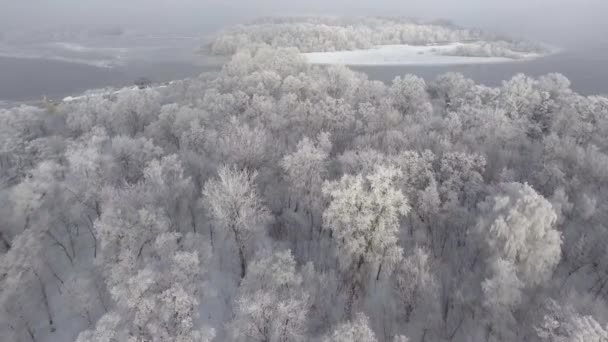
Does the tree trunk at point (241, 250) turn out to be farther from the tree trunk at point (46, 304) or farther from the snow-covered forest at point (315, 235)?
the tree trunk at point (46, 304)

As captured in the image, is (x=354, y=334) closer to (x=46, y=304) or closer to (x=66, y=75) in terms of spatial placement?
(x=46, y=304)

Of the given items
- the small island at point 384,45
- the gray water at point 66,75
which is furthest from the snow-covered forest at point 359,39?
the gray water at point 66,75

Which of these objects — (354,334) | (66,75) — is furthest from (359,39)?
(354,334)

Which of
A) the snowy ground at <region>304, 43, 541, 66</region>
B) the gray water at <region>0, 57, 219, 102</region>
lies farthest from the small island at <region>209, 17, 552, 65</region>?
the gray water at <region>0, 57, 219, 102</region>

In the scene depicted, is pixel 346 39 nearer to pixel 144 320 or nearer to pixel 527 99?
pixel 527 99

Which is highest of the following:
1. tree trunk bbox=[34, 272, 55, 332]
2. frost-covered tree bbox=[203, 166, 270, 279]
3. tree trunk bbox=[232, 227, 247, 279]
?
frost-covered tree bbox=[203, 166, 270, 279]

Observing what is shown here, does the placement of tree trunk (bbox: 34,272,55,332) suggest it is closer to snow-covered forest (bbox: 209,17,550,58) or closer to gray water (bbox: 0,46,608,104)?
gray water (bbox: 0,46,608,104)

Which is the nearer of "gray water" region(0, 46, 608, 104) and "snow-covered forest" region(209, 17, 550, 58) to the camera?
"gray water" region(0, 46, 608, 104)
